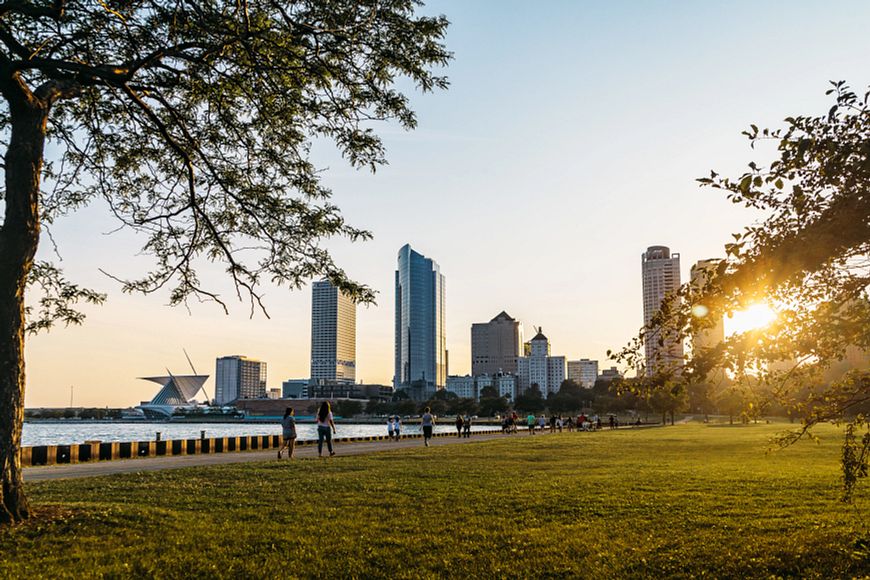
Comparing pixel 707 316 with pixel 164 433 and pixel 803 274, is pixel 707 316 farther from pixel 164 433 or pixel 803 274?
pixel 164 433

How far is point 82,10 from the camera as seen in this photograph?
33.8 ft

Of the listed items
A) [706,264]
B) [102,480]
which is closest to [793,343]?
[706,264]

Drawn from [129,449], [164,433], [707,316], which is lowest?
[164,433]

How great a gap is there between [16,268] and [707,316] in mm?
8937

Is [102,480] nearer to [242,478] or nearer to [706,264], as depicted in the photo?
[242,478]

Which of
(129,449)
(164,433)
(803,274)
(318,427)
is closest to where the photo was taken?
(803,274)

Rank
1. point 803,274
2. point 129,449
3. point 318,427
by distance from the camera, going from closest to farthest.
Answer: point 803,274 < point 318,427 < point 129,449

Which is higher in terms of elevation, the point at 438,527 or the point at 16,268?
the point at 16,268

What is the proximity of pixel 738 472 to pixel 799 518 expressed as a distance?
7526mm

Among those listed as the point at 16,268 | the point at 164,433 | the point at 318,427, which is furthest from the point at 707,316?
the point at 164,433

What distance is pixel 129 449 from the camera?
24.2 m

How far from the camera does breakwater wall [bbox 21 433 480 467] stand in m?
20.9

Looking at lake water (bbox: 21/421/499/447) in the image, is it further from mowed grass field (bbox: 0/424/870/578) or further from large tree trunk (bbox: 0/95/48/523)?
large tree trunk (bbox: 0/95/48/523)

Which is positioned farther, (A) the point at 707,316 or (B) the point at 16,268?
(B) the point at 16,268
